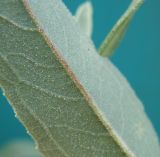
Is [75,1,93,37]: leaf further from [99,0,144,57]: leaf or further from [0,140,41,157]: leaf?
[0,140,41,157]: leaf

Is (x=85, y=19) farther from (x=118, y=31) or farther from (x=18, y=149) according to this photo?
(x=18, y=149)

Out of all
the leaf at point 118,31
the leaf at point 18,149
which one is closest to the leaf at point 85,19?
the leaf at point 118,31

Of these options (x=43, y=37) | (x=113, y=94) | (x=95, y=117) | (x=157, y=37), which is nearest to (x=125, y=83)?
(x=113, y=94)

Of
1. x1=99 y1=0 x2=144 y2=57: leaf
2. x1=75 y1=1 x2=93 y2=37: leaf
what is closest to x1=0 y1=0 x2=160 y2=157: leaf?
x1=99 y1=0 x2=144 y2=57: leaf

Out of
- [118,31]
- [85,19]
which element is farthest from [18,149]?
[118,31]

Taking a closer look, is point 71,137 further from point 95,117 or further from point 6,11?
point 6,11

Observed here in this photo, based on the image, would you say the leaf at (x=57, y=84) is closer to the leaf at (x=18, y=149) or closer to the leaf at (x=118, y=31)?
the leaf at (x=118, y=31)
